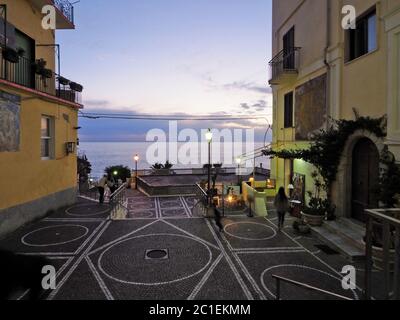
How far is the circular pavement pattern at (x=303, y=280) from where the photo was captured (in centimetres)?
Result: 734

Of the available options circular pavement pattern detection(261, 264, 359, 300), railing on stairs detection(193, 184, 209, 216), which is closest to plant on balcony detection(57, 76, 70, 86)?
railing on stairs detection(193, 184, 209, 216)

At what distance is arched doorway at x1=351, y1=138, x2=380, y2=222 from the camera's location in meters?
11.3

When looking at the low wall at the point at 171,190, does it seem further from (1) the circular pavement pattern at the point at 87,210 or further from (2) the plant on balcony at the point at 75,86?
(2) the plant on balcony at the point at 75,86

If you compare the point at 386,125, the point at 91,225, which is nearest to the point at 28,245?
the point at 91,225

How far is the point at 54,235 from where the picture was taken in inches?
470

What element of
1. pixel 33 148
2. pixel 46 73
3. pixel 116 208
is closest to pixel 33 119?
pixel 33 148

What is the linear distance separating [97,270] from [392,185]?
9.14 metres

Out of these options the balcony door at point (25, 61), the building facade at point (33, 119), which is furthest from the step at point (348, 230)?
the balcony door at point (25, 61)

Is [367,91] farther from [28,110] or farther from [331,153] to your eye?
[28,110]

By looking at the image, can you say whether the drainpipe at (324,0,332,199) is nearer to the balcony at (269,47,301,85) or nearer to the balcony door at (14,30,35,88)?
the balcony at (269,47,301,85)

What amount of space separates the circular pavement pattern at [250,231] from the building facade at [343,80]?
328 cm

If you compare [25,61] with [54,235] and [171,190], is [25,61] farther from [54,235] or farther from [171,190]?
[171,190]

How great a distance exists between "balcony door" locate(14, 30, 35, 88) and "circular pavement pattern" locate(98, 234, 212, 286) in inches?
337
